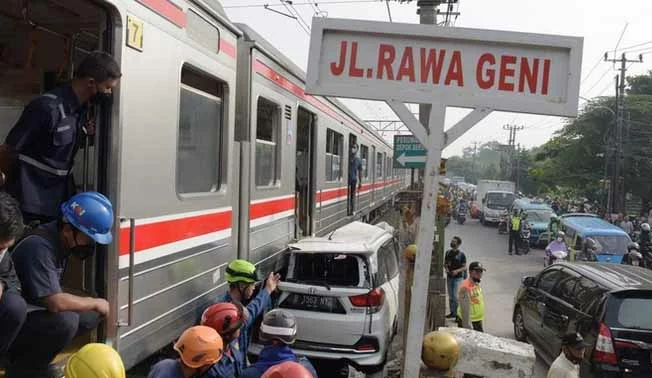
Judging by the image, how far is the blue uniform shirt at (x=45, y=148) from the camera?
9.93 ft

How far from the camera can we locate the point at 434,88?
2.88m

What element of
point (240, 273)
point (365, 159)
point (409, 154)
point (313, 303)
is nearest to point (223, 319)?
point (240, 273)

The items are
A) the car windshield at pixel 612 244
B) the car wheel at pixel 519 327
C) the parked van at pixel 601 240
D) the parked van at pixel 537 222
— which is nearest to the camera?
the car wheel at pixel 519 327

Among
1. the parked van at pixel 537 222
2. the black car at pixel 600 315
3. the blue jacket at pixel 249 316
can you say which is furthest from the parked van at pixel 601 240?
the blue jacket at pixel 249 316

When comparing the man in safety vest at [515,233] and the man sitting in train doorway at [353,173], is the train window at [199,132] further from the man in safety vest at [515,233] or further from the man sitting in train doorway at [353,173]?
the man in safety vest at [515,233]

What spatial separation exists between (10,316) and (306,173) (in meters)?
6.37

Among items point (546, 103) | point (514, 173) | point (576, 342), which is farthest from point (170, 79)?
point (514, 173)

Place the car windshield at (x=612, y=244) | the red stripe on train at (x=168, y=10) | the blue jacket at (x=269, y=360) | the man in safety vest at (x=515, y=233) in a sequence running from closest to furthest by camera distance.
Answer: the blue jacket at (x=269, y=360) → the red stripe on train at (x=168, y=10) → the car windshield at (x=612, y=244) → the man in safety vest at (x=515, y=233)

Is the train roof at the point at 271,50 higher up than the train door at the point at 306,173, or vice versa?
the train roof at the point at 271,50

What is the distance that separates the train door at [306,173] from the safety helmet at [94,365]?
19.2 ft

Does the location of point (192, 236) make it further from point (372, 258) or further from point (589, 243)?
point (589, 243)

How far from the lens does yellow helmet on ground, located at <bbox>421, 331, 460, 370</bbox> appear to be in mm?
3982

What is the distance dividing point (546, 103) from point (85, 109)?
2402 mm

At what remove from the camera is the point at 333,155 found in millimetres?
10219
